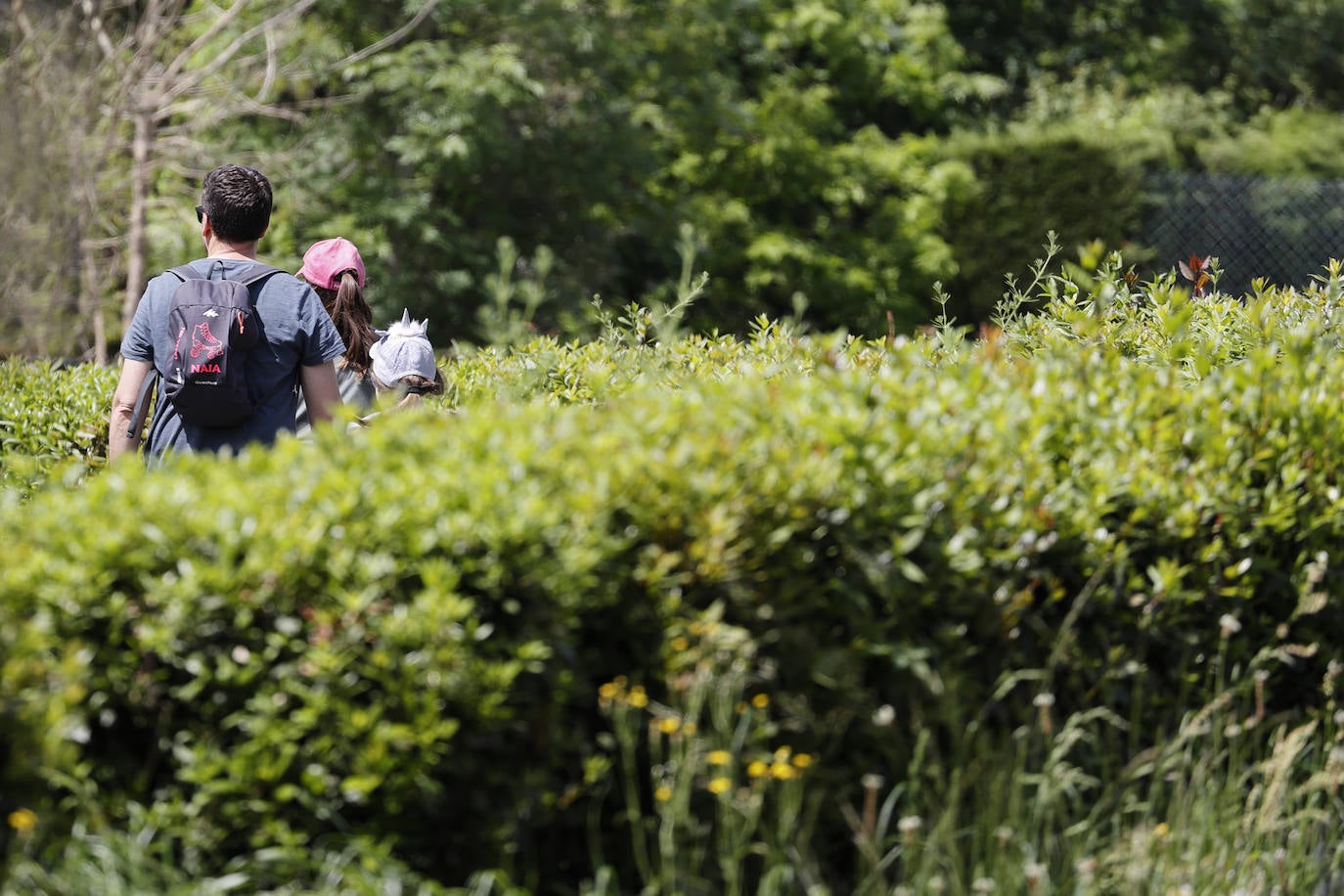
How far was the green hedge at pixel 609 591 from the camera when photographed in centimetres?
250

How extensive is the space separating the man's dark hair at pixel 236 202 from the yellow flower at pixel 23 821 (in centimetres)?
212

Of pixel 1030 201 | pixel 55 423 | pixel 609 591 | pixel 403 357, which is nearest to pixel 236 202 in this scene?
pixel 403 357

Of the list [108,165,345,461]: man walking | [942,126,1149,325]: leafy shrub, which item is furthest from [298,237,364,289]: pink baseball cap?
[942,126,1149,325]: leafy shrub

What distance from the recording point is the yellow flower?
2299 millimetres

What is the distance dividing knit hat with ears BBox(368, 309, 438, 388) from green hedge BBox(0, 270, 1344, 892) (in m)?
1.47

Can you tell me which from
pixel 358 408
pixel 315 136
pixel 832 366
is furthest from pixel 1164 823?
pixel 315 136

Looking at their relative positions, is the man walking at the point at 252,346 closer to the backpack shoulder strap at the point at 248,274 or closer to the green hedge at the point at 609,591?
the backpack shoulder strap at the point at 248,274

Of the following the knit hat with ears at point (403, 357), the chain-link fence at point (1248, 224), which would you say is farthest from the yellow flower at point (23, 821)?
the chain-link fence at point (1248, 224)

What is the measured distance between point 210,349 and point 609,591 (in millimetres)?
1726

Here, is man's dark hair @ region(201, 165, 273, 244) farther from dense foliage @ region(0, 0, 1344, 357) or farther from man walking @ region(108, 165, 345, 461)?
dense foliage @ region(0, 0, 1344, 357)

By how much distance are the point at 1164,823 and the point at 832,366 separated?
1.22 metres

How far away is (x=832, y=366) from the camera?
11.2 ft

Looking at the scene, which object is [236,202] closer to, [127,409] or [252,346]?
[252,346]

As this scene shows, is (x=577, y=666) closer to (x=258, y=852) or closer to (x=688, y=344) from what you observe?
(x=258, y=852)
